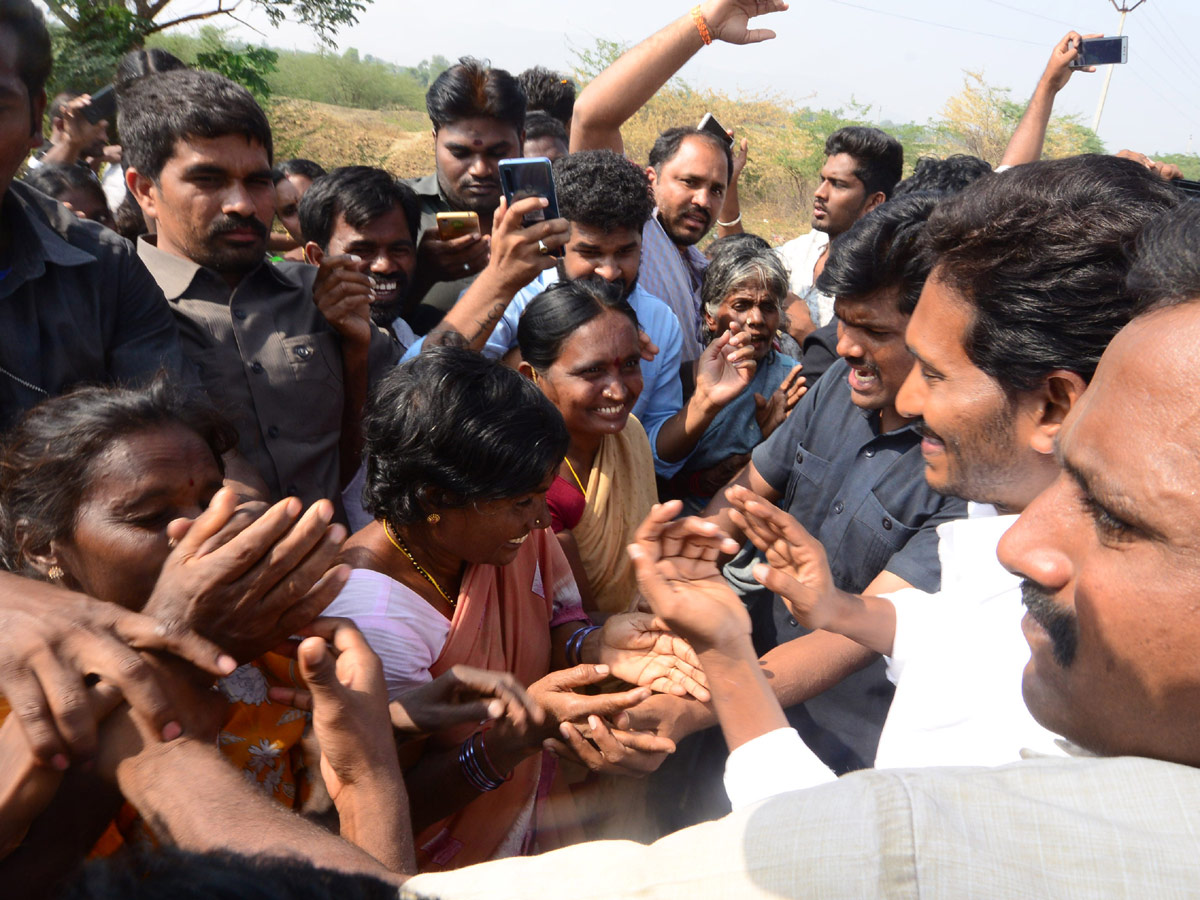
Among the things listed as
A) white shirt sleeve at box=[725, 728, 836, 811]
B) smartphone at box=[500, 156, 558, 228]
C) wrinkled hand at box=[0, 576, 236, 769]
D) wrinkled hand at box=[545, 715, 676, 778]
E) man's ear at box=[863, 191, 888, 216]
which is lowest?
wrinkled hand at box=[545, 715, 676, 778]

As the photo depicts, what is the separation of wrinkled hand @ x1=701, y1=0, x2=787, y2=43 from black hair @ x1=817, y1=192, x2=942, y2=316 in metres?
1.82

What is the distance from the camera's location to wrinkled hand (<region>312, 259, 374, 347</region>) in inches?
105

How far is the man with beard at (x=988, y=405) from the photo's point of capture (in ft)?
5.30

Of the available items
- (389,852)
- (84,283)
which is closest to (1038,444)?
(389,852)

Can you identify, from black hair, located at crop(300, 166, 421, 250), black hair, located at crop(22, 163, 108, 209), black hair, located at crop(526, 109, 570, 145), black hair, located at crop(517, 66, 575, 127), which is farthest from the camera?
black hair, located at crop(517, 66, 575, 127)

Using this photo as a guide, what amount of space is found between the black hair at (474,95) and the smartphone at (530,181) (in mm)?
1034

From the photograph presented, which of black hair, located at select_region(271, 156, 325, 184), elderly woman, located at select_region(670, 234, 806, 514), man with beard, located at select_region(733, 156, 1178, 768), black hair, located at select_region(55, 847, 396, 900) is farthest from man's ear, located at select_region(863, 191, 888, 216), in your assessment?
black hair, located at select_region(55, 847, 396, 900)

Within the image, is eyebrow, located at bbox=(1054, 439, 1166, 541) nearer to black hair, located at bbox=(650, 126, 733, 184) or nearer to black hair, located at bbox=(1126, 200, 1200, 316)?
black hair, located at bbox=(1126, 200, 1200, 316)

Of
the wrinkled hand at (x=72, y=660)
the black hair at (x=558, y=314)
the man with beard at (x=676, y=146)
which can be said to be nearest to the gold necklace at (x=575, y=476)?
the black hair at (x=558, y=314)

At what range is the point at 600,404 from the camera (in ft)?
9.66

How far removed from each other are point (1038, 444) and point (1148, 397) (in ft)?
2.98

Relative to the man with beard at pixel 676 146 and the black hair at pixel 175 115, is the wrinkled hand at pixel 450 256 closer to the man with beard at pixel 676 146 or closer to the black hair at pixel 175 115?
the man with beard at pixel 676 146

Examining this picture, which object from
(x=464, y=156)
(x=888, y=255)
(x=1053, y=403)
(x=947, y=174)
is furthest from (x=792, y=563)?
(x=464, y=156)

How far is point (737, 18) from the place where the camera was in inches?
154
